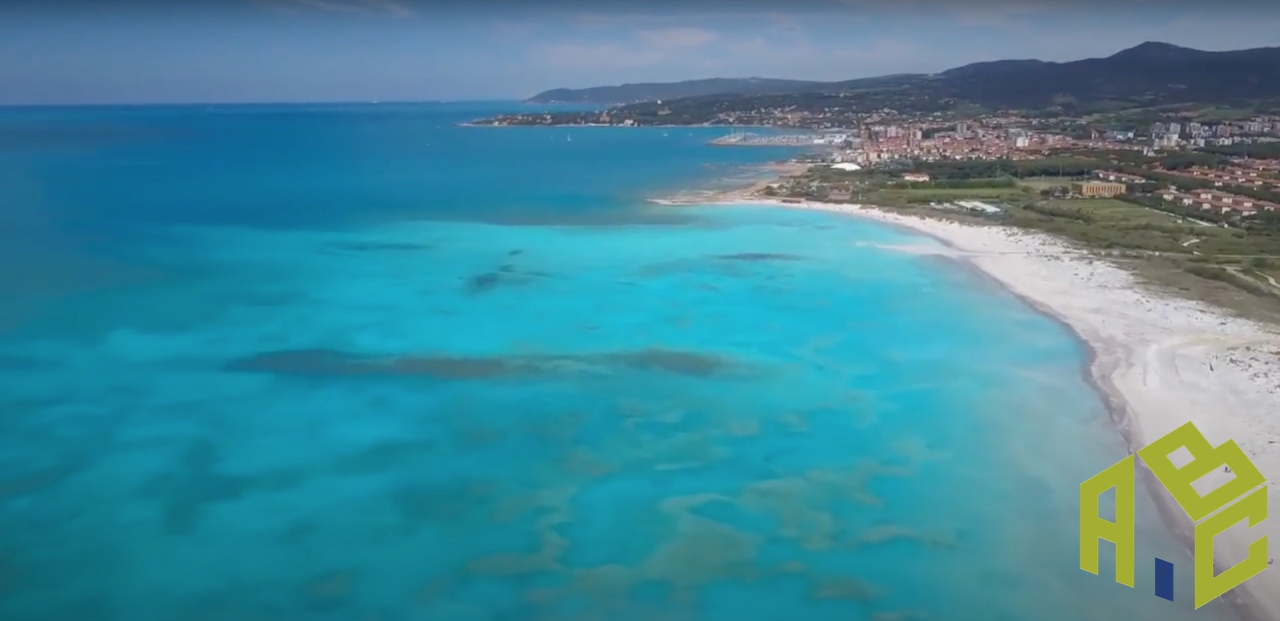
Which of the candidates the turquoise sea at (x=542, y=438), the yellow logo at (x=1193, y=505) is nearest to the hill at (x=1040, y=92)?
the turquoise sea at (x=542, y=438)

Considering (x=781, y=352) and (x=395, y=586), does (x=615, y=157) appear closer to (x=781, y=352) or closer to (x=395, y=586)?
(x=781, y=352)

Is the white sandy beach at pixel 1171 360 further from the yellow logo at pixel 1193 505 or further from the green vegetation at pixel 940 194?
the green vegetation at pixel 940 194

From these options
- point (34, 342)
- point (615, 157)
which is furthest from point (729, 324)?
point (615, 157)

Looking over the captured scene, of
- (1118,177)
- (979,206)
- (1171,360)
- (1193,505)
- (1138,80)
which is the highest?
(1138,80)

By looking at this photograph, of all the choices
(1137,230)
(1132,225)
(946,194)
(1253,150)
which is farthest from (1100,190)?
(1253,150)

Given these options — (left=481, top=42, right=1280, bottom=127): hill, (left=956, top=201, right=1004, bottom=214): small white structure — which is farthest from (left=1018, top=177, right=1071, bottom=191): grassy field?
(left=481, top=42, right=1280, bottom=127): hill

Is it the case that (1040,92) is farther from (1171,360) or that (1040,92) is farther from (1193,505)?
(1193,505)
